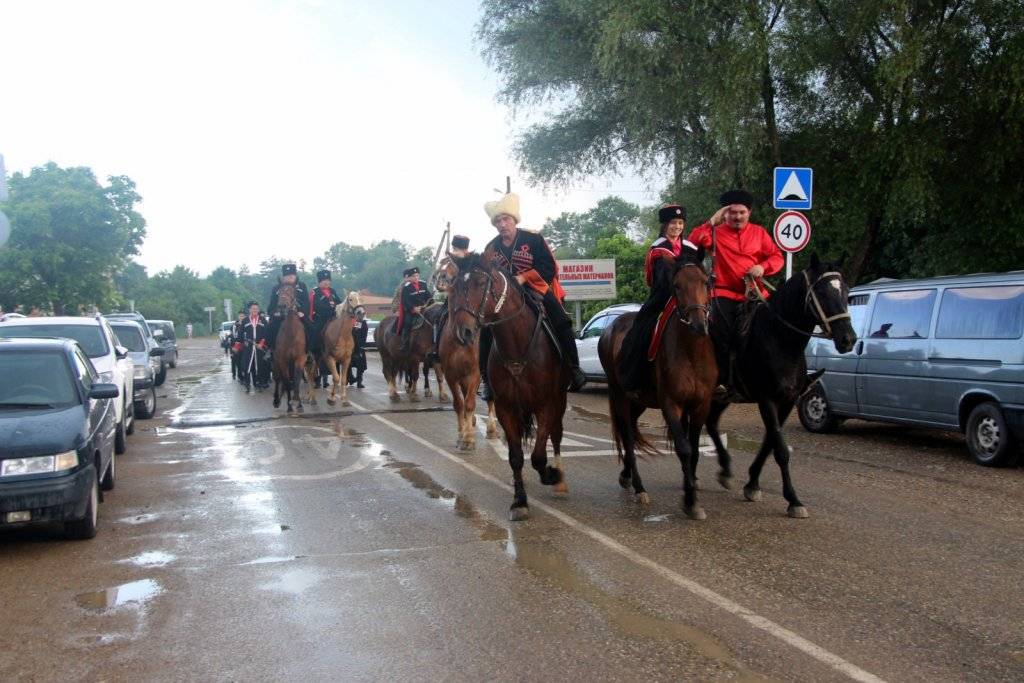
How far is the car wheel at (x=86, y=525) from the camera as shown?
7004 millimetres

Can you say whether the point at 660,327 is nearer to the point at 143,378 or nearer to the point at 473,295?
the point at 473,295

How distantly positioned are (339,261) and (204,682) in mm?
191162

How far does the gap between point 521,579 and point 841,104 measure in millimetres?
18030

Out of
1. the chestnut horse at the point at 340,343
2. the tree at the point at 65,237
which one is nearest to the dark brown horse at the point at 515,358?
the chestnut horse at the point at 340,343

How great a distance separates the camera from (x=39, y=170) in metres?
53.8

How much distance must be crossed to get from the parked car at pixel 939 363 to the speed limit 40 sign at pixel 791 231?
4.40ft

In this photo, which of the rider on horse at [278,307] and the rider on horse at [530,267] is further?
the rider on horse at [278,307]

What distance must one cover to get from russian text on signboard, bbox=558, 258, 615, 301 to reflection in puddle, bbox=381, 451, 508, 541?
792 inches

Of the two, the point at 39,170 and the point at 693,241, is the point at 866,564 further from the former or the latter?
the point at 39,170

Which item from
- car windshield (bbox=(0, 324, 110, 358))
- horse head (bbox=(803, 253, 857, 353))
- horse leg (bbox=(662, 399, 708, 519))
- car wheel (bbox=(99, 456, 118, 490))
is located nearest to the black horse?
horse head (bbox=(803, 253, 857, 353))

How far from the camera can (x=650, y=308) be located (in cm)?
782

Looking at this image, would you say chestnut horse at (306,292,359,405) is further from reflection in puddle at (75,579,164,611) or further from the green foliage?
reflection in puddle at (75,579,164,611)

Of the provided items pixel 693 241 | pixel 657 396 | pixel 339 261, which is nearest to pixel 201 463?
pixel 657 396

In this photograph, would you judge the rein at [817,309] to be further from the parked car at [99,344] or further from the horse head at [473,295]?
the parked car at [99,344]
